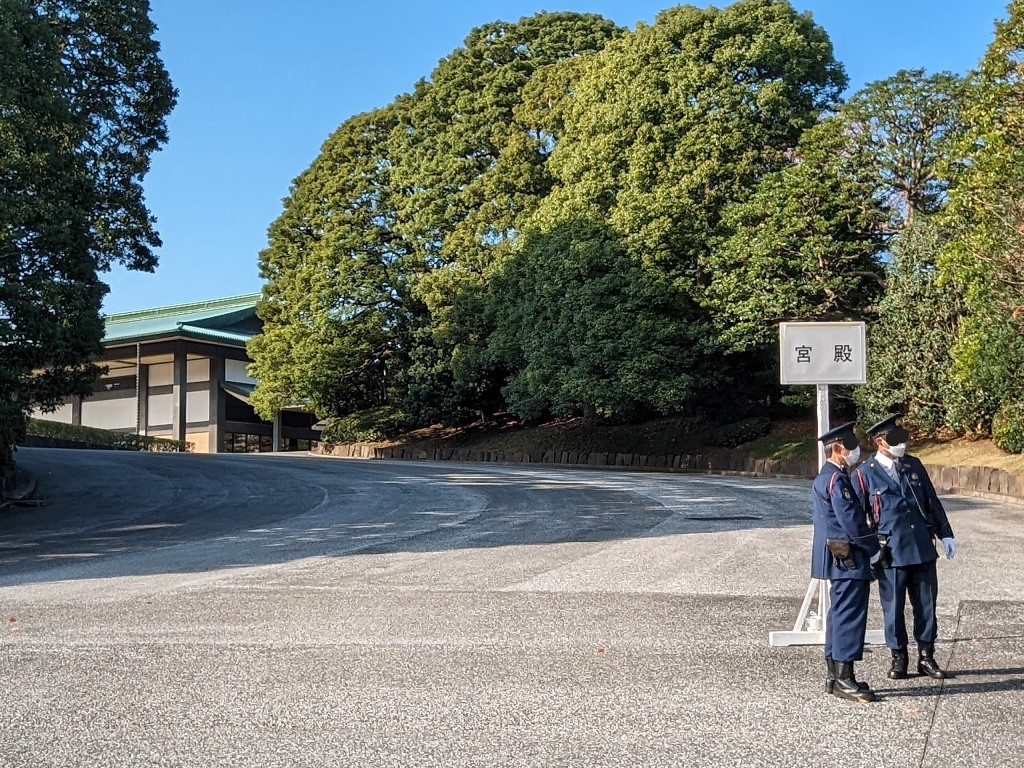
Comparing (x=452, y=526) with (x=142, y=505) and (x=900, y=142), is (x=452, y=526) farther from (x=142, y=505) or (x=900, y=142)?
(x=900, y=142)

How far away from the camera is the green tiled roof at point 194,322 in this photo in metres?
49.5

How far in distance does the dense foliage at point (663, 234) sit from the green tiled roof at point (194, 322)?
985 centimetres

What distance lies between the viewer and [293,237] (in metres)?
44.3

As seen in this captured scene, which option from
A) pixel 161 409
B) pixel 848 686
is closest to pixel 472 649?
pixel 848 686

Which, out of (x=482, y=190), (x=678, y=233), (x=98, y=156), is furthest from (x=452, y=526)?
(x=482, y=190)

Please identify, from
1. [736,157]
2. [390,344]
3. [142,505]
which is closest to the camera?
[142,505]

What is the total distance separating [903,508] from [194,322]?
47659 mm

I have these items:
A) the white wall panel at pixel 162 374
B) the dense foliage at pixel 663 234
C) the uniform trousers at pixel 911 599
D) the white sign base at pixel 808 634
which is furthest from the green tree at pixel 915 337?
the white wall panel at pixel 162 374

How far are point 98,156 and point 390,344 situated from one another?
61.1ft

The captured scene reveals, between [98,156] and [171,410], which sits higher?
[98,156]

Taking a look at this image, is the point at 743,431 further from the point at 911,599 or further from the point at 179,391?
the point at 179,391

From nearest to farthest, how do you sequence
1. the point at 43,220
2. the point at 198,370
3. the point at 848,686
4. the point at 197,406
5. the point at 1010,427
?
the point at 848,686, the point at 43,220, the point at 1010,427, the point at 197,406, the point at 198,370

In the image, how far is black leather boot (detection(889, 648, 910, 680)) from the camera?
20.8ft

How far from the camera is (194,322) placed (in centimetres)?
5025
